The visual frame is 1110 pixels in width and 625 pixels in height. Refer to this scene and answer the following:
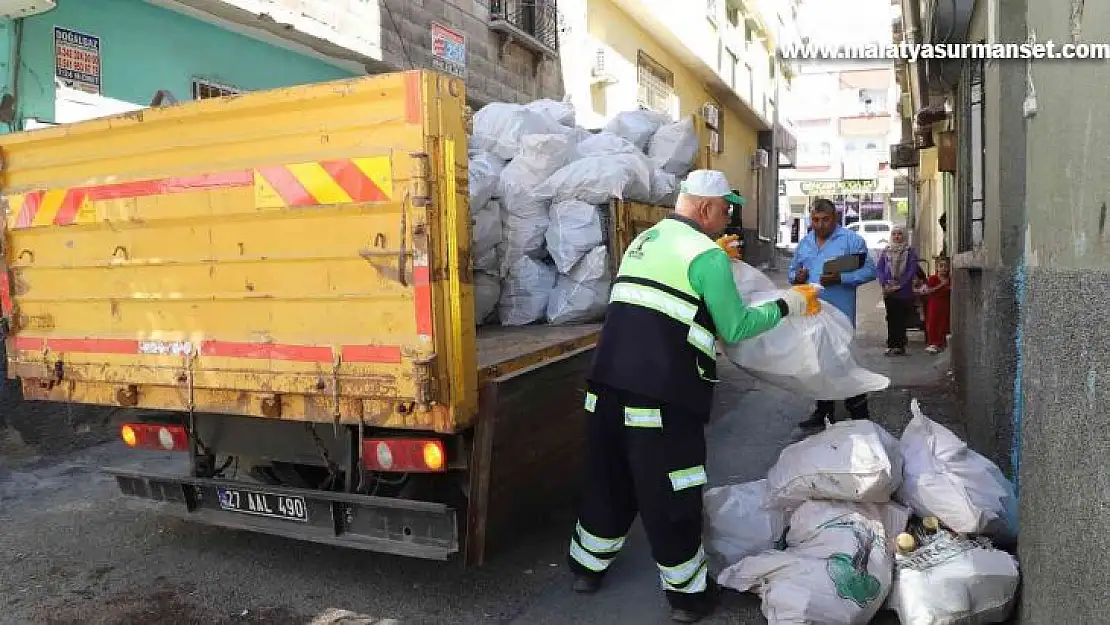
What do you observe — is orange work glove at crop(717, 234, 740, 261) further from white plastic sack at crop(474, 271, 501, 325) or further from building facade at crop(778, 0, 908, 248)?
building facade at crop(778, 0, 908, 248)

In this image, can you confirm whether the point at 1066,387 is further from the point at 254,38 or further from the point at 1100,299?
the point at 254,38

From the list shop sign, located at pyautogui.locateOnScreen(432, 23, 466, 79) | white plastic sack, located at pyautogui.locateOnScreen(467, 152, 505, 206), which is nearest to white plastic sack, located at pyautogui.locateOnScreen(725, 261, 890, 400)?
white plastic sack, located at pyautogui.locateOnScreen(467, 152, 505, 206)

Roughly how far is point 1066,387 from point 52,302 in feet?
13.0

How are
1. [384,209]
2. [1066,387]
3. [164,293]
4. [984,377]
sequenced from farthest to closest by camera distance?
[984,377] → [164,293] → [384,209] → [1066,387]

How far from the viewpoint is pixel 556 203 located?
4.76 m

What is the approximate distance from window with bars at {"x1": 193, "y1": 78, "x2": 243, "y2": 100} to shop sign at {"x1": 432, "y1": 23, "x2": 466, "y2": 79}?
2.87 m

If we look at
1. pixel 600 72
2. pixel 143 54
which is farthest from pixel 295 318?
pixel 600 72

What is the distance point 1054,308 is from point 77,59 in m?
6.28

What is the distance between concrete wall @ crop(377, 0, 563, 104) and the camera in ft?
29.3

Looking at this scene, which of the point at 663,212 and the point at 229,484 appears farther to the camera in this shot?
the point at 663,212

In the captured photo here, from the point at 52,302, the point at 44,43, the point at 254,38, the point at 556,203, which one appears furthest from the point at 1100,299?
the point at 254,38

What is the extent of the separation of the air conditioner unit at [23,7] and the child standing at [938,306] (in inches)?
317

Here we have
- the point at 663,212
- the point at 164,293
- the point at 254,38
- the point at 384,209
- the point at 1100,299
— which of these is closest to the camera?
the point at 1100,299

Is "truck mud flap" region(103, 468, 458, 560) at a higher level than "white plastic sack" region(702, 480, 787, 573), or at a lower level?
higher
